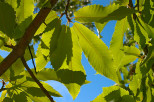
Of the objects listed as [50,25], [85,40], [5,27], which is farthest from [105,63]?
[5,27]

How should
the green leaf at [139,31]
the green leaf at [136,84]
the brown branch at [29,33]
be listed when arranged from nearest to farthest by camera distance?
1. the brown branch at [29,33]
2. the green leaf at [139,31]
3. the green leaf at [136,84]

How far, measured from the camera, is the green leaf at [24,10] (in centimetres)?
67

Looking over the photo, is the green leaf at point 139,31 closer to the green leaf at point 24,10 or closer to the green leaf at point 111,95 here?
the green leaf at point 111,95

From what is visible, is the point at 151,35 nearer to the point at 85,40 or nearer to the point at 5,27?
the point at 85,40

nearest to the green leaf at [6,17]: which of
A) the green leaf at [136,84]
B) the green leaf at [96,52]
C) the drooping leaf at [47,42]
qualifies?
the drooping leaf at [47,42]

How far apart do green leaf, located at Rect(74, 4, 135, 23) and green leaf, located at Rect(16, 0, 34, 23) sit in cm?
15

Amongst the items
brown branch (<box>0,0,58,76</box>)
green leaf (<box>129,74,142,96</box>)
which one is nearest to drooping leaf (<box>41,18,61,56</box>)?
brown branch (<box>0,0,58,76</box>)

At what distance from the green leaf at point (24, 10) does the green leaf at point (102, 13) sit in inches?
6.0

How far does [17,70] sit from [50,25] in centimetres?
22

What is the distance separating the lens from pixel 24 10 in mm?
671

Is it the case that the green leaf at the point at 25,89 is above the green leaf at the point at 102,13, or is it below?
below

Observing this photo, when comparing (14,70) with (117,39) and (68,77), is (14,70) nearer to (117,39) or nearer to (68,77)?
(68,77)

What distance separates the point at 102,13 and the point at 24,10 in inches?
10.1

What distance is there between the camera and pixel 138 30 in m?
0.75
